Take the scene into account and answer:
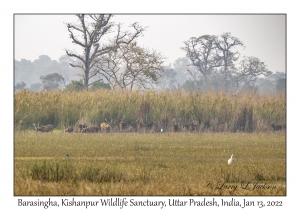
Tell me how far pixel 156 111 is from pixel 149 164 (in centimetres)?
1077

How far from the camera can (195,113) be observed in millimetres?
25172

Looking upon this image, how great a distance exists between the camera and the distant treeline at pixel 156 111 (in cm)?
2467

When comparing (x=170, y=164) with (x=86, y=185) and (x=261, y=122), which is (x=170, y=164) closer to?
(x=86, y=185)

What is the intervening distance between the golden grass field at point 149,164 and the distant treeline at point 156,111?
1824mm

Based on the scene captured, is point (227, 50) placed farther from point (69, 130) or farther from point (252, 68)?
point (69, 130)

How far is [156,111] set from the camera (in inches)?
998

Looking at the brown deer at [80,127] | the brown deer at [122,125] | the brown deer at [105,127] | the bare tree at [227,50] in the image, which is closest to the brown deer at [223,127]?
the brown deer at [122,125]

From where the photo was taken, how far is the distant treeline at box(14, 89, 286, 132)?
24.7 m

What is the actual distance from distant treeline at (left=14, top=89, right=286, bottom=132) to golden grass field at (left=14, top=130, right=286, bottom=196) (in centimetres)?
182

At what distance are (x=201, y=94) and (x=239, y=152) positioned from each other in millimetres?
9136

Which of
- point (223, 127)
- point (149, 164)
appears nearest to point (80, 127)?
point (223, 127)

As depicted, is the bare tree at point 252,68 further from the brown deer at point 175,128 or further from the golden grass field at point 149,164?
the golden grass field at point 149,164

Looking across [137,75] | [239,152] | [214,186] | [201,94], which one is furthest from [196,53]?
[214,186]

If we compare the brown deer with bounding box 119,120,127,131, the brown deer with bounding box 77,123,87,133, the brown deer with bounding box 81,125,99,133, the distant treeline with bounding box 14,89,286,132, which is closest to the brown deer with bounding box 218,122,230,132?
the distant treeline with bounding box 14,89,286,132
